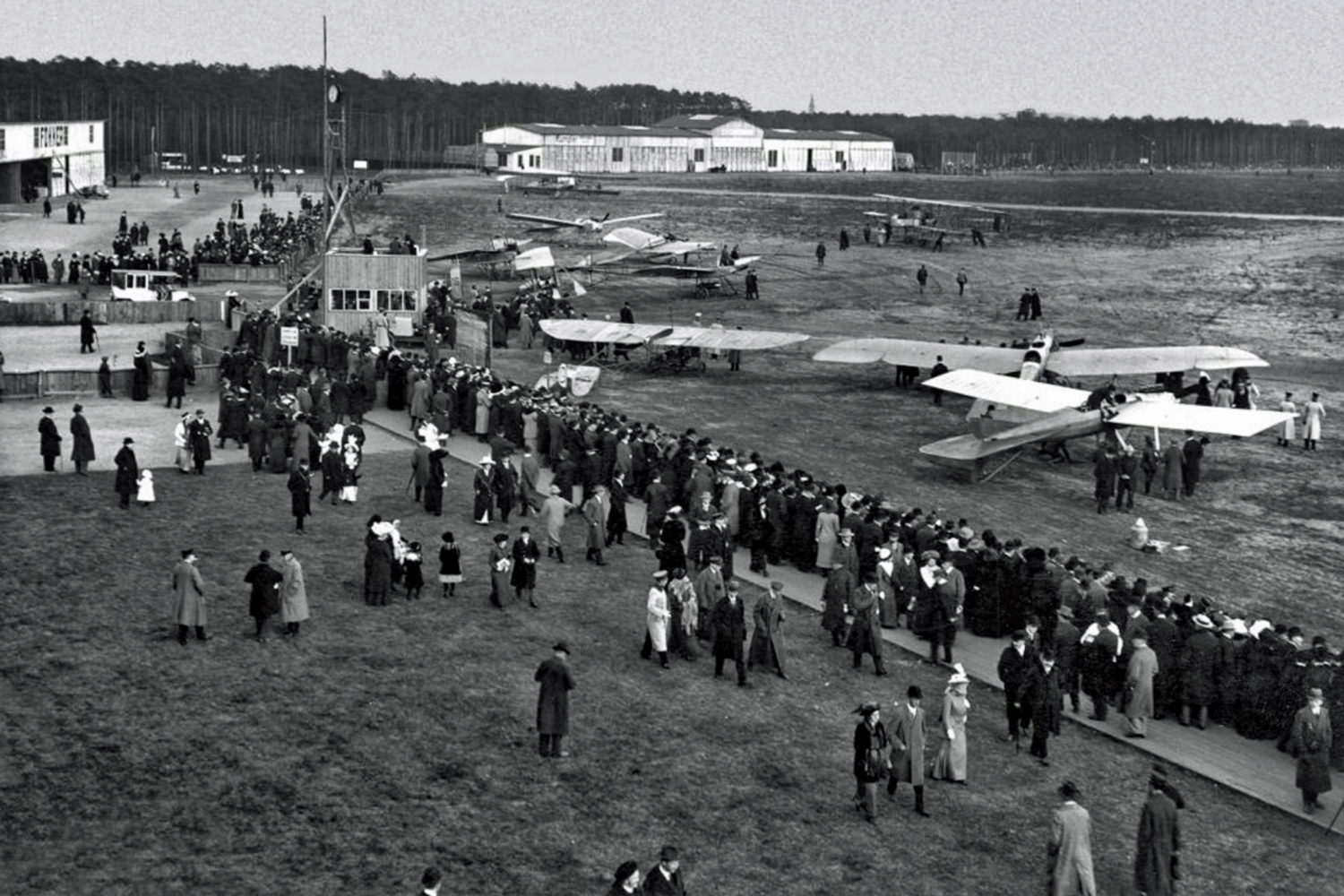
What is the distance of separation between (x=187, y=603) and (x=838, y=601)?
28.9 feet

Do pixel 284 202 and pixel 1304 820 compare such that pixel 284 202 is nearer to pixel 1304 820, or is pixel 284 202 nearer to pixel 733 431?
pixel 733 431

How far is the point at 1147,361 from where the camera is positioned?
39125 mm

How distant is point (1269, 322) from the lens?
57156mm

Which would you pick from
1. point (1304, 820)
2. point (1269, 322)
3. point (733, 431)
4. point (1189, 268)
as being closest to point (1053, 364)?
point (733, 431)

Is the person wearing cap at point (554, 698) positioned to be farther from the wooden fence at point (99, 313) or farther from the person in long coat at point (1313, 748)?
the wooden fence at point (99, 313)

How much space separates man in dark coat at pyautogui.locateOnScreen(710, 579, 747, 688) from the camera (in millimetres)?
17938

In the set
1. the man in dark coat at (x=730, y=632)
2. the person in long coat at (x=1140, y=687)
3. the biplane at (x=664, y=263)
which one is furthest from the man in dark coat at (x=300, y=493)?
the biplane at (x=664, y=263)

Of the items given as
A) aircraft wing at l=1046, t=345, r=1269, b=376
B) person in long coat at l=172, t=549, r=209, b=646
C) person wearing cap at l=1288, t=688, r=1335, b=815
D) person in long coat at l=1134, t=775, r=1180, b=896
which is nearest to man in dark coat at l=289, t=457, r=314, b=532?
person in long coat at l=172, t=549, r=209, b=646

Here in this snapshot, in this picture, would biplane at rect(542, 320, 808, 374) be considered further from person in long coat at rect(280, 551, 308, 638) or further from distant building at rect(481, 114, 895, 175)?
distant building at rect(481, 114, 895, 175)

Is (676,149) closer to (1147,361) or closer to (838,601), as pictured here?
(1147,361)

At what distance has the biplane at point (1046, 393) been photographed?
99.1 feet

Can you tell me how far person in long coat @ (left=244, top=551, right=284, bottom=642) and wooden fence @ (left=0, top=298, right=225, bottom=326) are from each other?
29.8 meters

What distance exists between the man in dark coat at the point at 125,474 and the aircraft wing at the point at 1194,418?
20120 millimetres

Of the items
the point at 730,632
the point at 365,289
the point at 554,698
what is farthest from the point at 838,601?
the point at 365,289
